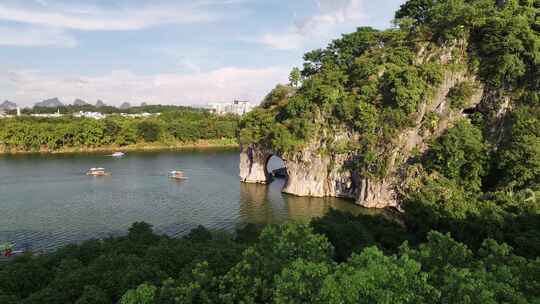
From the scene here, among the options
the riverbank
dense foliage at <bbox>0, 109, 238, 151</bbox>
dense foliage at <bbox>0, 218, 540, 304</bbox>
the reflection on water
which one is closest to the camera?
dense foliage at <bbox>0, 218, 540, 304</bbox>

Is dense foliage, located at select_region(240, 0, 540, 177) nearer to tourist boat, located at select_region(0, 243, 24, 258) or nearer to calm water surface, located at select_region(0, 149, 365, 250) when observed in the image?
calm water surface, located at select_region(0, 149, 365, 250)

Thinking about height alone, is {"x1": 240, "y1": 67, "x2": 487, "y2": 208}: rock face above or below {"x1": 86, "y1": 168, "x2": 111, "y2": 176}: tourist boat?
above

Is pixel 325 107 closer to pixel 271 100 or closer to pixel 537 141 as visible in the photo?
pixel 271 100

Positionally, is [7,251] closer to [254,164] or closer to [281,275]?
[281,275]

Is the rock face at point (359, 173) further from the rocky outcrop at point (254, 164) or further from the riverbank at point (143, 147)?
the riverbank at point (143, 147)

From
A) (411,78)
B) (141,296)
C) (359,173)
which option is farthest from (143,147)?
(141,296)

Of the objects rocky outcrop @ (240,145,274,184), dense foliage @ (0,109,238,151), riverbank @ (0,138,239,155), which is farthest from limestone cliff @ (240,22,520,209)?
dense foliage @ (0,109,238,151)

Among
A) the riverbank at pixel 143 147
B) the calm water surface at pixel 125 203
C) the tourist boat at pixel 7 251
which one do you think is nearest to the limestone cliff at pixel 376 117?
the calm water surface at pixel 125 203
